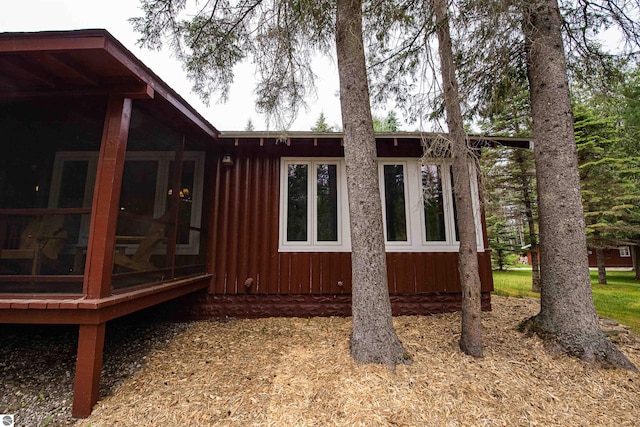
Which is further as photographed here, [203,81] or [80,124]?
[203,81]

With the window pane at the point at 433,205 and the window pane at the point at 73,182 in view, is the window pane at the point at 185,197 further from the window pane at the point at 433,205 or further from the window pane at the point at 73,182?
the window pane at the point at 433,205

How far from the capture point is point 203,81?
15.5 ft

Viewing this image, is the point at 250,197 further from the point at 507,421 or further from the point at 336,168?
the point at 507,421

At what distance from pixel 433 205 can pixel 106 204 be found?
4603 mm

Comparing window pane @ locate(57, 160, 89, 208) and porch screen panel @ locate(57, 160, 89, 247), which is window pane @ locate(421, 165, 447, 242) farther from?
window pane @ locate(57, 160, 89, 208)

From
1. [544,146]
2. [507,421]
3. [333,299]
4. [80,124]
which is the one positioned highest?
[80,124]

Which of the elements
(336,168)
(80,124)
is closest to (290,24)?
(336,168)

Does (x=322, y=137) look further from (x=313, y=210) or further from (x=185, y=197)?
(x=185, y=197)

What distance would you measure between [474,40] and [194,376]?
5.08 m

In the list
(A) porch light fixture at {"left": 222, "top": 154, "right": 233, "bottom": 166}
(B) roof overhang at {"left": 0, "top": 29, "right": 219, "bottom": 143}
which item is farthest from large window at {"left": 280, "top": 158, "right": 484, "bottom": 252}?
(B) roof overhang at {"left": 0, "top": 29, "right": 219, "bottom": 143}

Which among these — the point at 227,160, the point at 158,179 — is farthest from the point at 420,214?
the point at 158,179

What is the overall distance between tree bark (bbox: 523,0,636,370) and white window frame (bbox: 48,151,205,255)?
194 inches

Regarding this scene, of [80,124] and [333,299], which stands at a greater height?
[80,124]

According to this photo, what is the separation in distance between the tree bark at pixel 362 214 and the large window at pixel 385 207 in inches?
71.8
